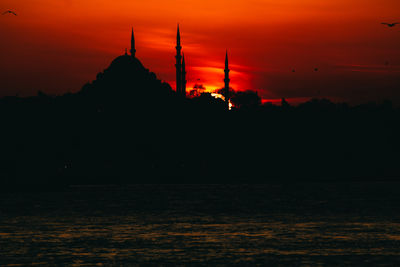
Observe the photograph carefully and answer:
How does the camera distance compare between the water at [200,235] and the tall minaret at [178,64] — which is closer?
the water at [200,235]

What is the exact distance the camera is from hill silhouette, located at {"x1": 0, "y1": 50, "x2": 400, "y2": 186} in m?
132

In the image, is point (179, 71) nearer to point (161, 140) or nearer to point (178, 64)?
point (178, 64)

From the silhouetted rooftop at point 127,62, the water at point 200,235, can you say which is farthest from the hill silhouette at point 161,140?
the water at point 200,235

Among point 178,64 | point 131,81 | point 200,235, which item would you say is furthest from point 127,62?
point 200,235

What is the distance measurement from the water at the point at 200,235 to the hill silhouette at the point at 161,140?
42.4 metres

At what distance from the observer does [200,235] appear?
52.3 metres

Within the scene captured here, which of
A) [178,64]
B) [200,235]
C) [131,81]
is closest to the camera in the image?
[200,235]

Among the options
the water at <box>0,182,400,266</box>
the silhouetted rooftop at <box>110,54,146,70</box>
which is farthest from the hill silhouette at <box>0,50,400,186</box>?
the water at <box>0,182,400,266</box>

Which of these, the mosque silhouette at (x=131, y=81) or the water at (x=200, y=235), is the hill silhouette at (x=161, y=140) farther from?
the water at (x=200, y=235)

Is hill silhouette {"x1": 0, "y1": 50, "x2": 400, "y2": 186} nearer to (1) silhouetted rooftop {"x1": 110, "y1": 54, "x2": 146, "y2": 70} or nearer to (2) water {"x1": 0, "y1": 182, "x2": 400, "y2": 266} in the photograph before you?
(1) silhouetted rooftop {"x1": 110, "y1": 54, "x2": 146, "y2": 70}

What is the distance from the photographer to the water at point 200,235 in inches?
1512

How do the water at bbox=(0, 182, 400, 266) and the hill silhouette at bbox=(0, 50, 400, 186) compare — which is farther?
the hill silhouette at bbox=(0, 50, 400, 186)

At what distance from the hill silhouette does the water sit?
42350 millimetres

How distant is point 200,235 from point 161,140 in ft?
289
